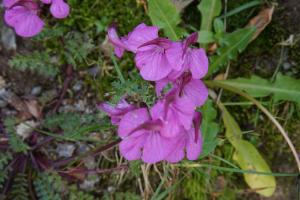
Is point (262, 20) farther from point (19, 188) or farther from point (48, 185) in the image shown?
point (19, 188)

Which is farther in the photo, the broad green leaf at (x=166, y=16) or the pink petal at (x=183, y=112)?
the broad green leaf at (x=166, y=16)

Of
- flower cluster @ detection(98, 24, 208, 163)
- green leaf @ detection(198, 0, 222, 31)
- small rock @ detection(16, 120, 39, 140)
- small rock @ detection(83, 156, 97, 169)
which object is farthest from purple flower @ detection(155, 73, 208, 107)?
small rock @ detection(16, 120, 39, 140)

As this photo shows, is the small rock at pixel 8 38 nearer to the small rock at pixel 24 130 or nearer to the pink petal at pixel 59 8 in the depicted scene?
the small rock at pixel 24 130

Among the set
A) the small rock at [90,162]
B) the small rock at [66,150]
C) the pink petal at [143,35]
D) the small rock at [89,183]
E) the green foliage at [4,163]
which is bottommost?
the small rock at [89,183]

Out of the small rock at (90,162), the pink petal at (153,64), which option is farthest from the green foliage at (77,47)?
the pink petal at (153,64)

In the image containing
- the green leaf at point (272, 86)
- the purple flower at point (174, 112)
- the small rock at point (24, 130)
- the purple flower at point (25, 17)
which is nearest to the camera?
the purple flower at point (174, 112)

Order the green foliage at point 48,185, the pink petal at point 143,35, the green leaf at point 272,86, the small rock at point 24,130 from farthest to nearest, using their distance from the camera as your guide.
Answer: the small rock at point 24,130 → the green leaf at point 272,86 → the green foliage at point 48,185 → the pink petal at point 143,35

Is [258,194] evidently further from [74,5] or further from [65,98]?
[74,5]
